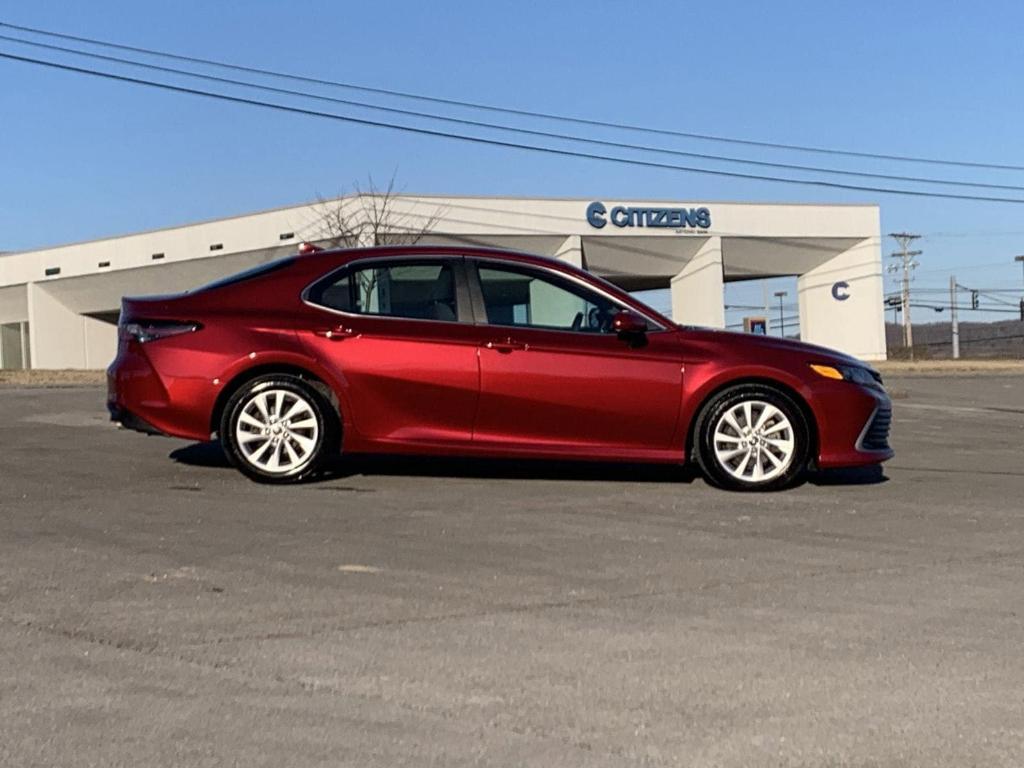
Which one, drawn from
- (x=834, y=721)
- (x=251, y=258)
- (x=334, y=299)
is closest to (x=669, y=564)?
(x=834, y=721)

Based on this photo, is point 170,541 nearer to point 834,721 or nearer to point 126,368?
point 126,368

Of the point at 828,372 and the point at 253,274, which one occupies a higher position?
the point at 253,274

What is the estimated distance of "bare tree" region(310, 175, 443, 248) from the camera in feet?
141


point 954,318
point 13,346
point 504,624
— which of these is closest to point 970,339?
point 954,318

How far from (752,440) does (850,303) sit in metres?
46.2

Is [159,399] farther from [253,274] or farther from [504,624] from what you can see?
[504,624]

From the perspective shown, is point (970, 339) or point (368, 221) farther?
point (970, 339)

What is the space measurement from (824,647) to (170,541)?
3350 mm

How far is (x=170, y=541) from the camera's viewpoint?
21.4 feet

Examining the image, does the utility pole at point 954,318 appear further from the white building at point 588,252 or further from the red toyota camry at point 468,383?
the red toyota camry at point 468,383

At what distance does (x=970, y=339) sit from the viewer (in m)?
128

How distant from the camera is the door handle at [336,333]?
8.54 metres

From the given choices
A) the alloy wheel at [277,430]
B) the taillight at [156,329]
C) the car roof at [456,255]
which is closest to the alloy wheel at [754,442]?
the car roof at [456,255]

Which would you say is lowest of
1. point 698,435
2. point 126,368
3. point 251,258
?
point 698,435
